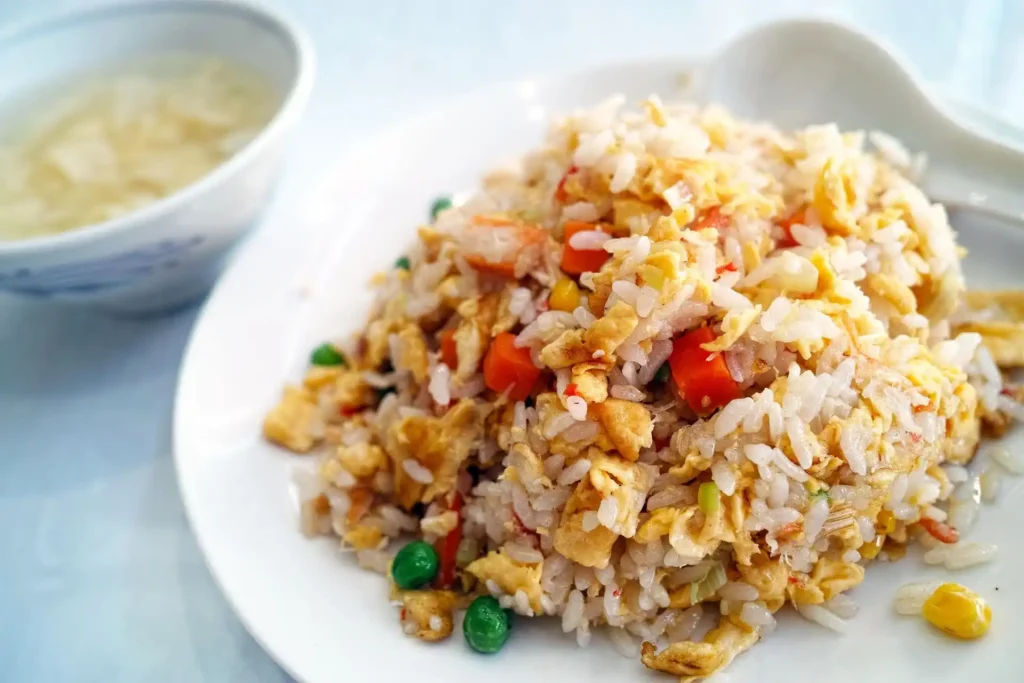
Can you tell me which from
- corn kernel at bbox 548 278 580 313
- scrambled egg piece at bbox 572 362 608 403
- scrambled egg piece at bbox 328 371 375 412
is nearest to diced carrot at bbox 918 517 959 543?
scrambled egg piece at bbox 572 362 608 403

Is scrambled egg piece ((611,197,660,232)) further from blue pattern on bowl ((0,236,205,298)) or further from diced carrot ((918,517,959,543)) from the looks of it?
blue pattern on bowl ((0,236,205,298))

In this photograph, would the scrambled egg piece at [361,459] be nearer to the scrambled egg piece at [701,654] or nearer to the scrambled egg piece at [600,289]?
the scrambled egg piece at [600,289]

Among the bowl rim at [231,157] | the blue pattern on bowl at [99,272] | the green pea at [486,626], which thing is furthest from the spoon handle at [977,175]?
the blue pattern on bowl at [99,272]

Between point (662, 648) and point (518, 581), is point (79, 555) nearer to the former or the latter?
point (518, 581)

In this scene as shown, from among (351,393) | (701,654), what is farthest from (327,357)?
(701,654)

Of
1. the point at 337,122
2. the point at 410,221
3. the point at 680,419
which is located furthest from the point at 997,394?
the point at 337,122

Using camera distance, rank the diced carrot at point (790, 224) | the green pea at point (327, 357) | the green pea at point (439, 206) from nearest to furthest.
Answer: the diced carrot at point (790, 224), the green pea at point (327, 357), the green pea at point (439, 206)
